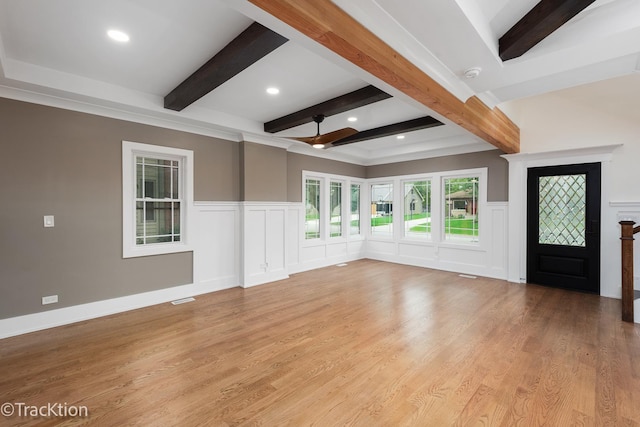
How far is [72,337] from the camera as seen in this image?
2992 mm

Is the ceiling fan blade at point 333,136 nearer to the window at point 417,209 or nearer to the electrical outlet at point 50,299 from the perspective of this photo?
the window at point 417,209

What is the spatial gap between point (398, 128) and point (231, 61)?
3.04 metres

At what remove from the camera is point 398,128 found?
4.73 m

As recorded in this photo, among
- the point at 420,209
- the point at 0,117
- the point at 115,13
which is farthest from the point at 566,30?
the point at 0,117

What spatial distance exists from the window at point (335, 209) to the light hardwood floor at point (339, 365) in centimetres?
305

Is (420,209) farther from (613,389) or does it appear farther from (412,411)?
(412,411)

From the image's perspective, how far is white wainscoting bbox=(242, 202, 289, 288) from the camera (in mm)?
4902

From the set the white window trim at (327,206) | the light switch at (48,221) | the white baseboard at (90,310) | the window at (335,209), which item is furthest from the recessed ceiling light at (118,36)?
the window at (335,209)

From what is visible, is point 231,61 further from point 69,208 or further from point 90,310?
point 90,310

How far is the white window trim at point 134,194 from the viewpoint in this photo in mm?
3760

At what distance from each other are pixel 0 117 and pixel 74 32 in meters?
1.51

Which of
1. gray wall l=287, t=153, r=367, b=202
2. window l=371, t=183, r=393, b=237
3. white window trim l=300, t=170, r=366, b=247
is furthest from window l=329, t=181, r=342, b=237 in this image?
window l=371, t=183, r=393, b=237

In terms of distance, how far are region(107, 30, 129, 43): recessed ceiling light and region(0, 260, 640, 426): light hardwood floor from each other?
281 cm

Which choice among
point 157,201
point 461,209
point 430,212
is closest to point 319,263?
point 430,212
